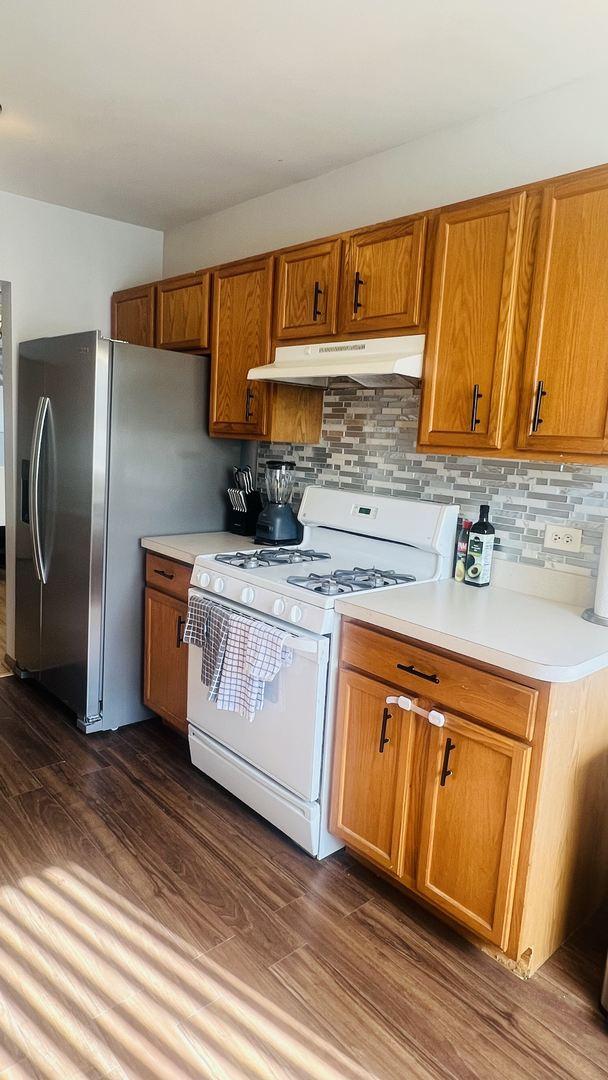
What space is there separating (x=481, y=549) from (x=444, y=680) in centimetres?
65

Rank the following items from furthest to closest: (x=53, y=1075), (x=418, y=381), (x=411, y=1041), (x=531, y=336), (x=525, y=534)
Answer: (x=418, y=381), (x=525, y=534), (x=531, y=336), (x=411, y=1041), (x=53, y=1075)

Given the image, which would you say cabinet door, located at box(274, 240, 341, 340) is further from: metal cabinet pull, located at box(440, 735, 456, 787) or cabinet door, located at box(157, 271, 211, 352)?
metal cabinet pull, located at box(440, 735, 456, 787)

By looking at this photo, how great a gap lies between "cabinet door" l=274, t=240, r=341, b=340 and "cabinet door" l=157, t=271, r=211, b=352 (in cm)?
51

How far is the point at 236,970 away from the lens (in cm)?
176

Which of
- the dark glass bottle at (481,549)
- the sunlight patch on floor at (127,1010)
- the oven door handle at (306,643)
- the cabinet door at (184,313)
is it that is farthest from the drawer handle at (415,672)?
the cabinet door at (184,313)

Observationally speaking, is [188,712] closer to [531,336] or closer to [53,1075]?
[53,1075]

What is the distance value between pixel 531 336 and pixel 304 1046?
1918mm

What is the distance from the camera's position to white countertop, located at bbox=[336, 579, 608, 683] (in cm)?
160

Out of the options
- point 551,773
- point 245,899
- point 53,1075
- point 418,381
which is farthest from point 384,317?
point 53,1075

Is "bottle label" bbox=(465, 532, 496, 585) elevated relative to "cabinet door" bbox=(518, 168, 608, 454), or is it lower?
lower

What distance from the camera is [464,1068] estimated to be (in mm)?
1516

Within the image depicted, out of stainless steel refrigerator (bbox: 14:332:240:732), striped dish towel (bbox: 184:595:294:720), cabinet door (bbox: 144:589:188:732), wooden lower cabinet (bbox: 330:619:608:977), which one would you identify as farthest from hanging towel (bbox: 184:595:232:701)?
stainless steel refrigerator (bbox: 14:332:240:732)

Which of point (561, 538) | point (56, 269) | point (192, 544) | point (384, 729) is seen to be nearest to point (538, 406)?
point (561, 538)

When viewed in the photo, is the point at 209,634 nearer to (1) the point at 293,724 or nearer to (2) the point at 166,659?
(1) the point at 293,724
